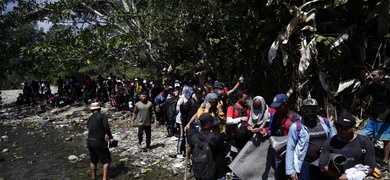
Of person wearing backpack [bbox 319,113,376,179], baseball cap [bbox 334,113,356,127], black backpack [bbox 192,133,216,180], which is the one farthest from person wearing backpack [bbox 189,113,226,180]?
baseball cap [bbox 334,113,356,127]

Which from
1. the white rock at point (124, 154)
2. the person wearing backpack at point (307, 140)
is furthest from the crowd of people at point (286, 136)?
the white rock at point (124, 154)

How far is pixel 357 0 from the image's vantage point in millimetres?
5973

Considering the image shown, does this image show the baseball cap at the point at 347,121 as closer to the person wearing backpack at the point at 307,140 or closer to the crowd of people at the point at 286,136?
the crowd of people at the point at 286,136

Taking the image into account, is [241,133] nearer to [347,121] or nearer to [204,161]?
[204,161]

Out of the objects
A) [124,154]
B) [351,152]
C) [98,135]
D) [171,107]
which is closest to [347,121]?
[351,152]

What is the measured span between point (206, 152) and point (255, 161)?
3.20ft

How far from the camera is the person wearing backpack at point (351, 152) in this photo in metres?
2.74

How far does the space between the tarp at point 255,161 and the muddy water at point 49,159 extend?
1924 mm

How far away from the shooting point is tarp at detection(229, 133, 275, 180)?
416 cm

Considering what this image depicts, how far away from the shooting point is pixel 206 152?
364cm

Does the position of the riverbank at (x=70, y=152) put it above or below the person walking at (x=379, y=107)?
below

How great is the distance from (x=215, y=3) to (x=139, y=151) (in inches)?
181

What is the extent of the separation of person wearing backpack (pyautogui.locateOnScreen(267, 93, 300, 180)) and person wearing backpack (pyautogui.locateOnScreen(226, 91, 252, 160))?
1.75ft

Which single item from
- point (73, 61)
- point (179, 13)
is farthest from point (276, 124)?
point (73, 61)
